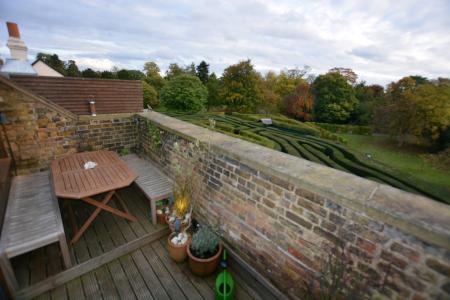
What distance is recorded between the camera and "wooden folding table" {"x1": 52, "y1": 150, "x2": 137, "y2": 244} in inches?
98.0

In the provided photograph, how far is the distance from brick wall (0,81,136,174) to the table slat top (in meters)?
0.41

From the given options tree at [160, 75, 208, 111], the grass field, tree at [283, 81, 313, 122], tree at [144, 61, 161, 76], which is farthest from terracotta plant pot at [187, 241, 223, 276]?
tree at [144, 61, 161, 76]

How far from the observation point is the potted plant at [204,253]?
2.26 metres

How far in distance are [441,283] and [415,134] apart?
18836 mm

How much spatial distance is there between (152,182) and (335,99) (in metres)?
27.7

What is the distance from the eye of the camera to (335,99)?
2475 centimetres

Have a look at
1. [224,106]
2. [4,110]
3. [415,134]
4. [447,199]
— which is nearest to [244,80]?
[224,106]

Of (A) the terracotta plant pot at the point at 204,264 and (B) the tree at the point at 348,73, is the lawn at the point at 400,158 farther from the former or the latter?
(B) the tree at the point at 348,73

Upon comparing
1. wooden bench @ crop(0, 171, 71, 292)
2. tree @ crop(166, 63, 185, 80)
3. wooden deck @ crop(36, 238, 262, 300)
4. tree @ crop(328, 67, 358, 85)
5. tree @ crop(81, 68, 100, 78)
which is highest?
tree @ crop(328, 67, 358, 85)

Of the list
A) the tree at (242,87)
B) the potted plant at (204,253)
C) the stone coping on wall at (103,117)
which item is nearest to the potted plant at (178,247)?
the potted plant at (204,253)

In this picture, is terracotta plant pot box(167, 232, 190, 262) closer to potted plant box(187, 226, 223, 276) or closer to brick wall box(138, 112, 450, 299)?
potted plant box(187, 226, 223, 276)

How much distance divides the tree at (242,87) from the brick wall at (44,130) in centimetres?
1857

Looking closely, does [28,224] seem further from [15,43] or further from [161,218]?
[15,43]

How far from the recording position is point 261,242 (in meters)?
2.12
